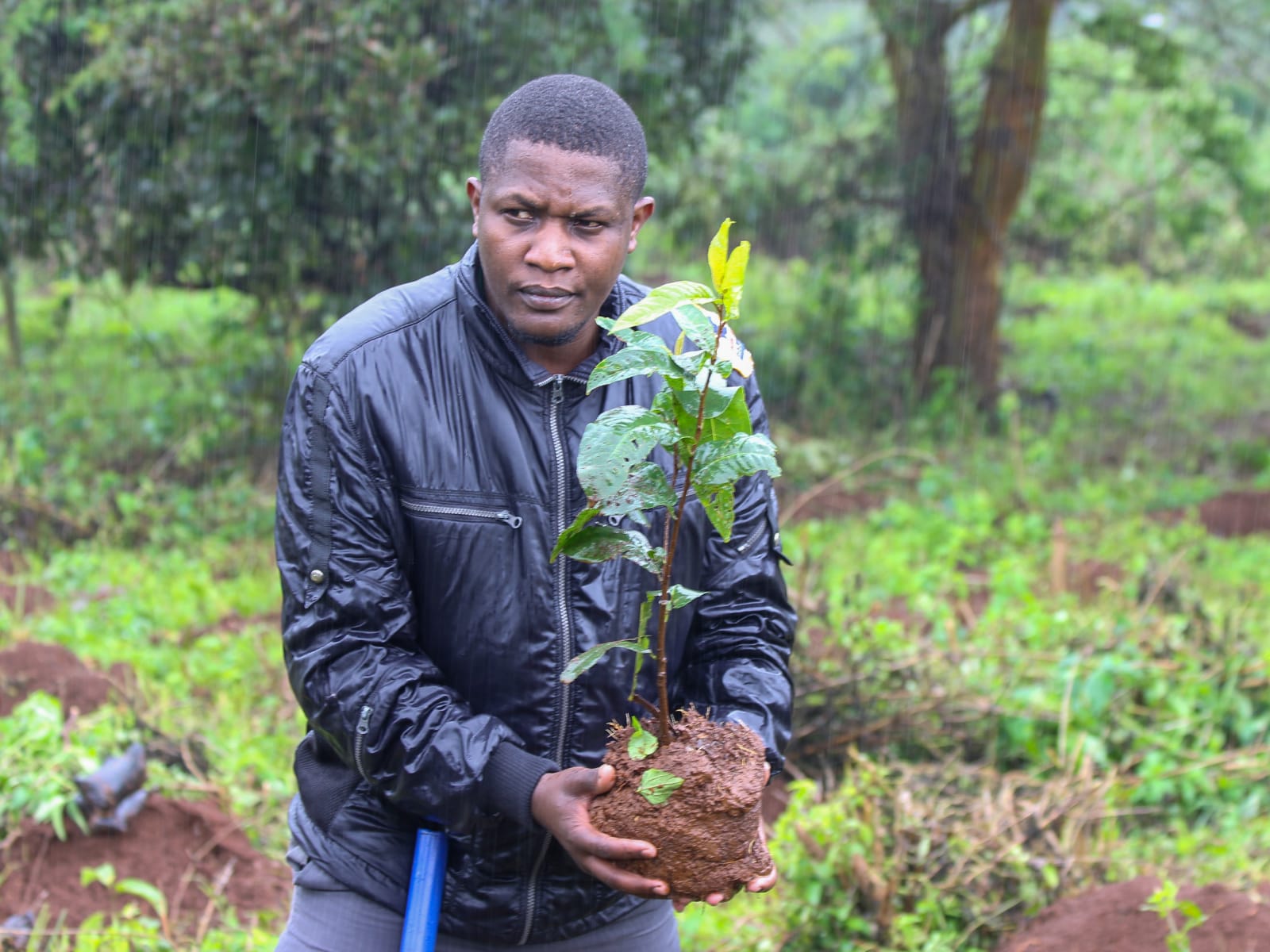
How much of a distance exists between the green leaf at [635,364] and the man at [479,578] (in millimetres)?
232

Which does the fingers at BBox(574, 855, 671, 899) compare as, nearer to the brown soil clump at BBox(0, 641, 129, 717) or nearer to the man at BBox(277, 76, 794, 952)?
the man at BBox(277, 76, 794, 952)

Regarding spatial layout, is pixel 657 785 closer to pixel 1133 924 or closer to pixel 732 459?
pixel 732 459

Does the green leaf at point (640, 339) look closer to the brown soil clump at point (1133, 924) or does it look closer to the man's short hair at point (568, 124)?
the man's short hair at point (568, 124)

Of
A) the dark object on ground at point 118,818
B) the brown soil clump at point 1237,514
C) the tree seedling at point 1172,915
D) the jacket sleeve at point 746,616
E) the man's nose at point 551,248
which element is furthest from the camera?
the brown soil clump at point 1237,514

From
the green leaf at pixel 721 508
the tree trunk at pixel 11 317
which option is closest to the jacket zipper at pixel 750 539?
the green leaf at pixel 721 508

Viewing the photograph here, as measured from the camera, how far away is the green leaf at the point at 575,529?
2068 millimetres

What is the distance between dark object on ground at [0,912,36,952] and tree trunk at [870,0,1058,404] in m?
7.71

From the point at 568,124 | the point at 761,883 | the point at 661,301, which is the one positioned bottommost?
the point at 761,883

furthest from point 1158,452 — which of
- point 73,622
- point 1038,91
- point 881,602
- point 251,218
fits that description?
point 73,622

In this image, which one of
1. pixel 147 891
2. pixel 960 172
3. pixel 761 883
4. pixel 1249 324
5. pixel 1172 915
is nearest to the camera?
pixel 761 883

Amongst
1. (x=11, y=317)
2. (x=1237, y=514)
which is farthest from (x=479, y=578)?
(x=11, y=317)

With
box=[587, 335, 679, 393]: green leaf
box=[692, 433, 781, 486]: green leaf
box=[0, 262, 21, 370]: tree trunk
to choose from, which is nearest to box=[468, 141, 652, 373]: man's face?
box=[587, 335, 679, 393]: green leaf

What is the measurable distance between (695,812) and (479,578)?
50cm

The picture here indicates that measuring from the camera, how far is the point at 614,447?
205 centimetres
